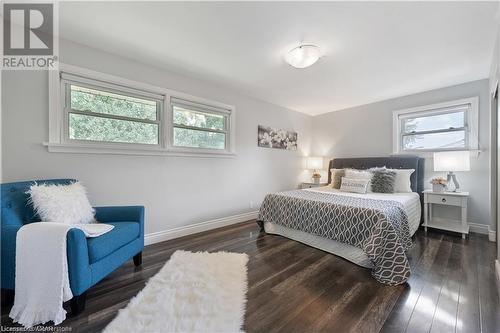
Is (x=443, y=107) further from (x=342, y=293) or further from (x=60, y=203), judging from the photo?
(x=60, y=203)

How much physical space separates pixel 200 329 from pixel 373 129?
4465mm

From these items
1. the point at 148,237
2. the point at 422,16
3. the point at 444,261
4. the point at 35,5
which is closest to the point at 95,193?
the point at 148,237

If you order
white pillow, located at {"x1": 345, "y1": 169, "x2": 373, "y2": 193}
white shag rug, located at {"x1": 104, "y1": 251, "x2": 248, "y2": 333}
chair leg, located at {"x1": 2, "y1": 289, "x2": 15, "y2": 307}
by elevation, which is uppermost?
white pillow, located at {"x1": 345, "y1": 169, "x2": 373, "y2": 193}

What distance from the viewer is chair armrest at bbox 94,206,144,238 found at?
210 centimetres

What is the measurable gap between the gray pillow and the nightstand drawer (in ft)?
1.75

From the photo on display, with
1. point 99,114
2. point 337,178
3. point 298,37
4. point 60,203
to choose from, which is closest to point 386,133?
point 337,178

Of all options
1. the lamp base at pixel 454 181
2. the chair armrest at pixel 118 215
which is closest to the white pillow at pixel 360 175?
the lamp base at pixel 454 181

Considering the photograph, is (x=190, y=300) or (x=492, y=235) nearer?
(x=190, y=300)

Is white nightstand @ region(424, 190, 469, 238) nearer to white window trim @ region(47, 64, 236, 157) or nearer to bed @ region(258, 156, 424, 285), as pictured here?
bed @ region(258, 156, 424, 285)

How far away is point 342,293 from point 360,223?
2.48ft

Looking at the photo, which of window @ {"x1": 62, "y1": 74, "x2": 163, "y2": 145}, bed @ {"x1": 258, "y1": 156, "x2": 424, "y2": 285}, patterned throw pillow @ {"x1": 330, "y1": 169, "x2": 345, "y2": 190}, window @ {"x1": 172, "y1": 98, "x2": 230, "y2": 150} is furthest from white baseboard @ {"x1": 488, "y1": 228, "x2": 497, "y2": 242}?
window @ {"x1": 62, "y1": 74, "x2": 163, "y2": 145}

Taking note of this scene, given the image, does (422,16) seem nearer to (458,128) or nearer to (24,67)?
(458,128)

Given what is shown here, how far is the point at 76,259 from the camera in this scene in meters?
1.40

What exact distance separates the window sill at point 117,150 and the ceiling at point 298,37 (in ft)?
3.78
